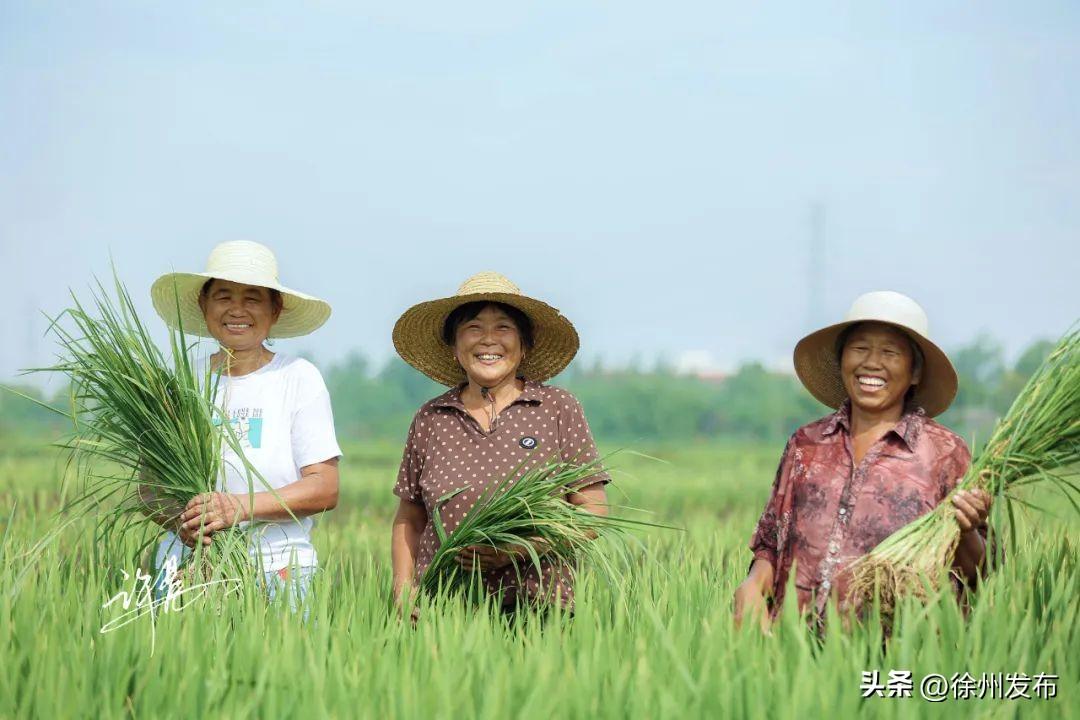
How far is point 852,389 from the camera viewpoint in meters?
3.14

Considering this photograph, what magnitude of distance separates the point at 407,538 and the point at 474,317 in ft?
2.20

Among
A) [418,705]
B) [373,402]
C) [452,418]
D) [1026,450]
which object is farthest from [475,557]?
[373,402]

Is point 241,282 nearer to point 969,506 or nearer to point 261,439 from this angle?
point 261,439

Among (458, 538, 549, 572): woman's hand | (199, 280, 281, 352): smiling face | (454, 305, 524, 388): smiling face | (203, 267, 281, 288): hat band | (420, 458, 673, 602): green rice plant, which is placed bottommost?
(458, 538, 549, 572): woman's hand

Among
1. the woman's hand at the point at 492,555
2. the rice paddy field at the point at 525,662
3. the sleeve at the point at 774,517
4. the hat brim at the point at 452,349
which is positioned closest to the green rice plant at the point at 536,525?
the woman's hand at the point at 492,555

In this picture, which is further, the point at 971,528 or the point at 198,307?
the point at 198,307

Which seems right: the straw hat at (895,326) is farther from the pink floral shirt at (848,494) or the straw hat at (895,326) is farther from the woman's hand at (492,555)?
the woman's hand at (492,555)

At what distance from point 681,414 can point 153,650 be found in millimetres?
35046

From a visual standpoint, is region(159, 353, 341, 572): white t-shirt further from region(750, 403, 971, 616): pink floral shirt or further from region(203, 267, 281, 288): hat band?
region(750, 403, 971, 616): pink floral shirt

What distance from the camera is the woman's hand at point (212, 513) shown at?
3311 millimetres

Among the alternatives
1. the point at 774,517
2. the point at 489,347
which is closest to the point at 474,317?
the point at 489,347

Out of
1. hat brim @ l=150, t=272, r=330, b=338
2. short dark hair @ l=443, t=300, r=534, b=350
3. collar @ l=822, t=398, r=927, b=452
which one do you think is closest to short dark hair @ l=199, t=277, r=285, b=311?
hat brim @ l=150, t=272, r=330, b=338

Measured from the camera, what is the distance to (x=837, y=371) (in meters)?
3.47

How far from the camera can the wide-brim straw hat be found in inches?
139
